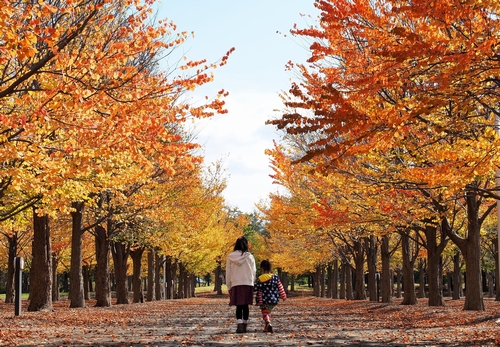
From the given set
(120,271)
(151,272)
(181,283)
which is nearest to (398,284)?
(181,283)

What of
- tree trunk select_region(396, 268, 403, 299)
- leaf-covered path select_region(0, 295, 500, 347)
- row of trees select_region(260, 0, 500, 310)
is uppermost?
row of trees select_region(260, 0, 500, 310)

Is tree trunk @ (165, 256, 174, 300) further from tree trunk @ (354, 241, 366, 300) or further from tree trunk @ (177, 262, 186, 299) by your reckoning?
tree trunk @ (354, 241, 366, 300)

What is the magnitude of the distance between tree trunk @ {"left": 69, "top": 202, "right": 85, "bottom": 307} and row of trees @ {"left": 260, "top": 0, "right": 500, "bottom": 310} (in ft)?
25.0

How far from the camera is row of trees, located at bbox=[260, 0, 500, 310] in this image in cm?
753

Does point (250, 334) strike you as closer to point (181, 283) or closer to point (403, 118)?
point (403, 118)

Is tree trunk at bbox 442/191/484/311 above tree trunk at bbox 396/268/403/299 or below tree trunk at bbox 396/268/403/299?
above

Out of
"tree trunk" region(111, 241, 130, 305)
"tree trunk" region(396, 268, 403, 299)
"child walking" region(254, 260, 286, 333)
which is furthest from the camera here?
"tree trunk" region(396, 268, 403, 299)

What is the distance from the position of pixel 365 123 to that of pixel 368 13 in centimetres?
221

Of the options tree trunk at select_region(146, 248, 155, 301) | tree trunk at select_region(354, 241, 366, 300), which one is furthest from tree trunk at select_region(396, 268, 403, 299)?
tree trunk at select_region(146, 248, 155, 301)

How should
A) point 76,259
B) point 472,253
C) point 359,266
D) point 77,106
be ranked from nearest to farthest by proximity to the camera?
point 77,106
point 472,253
point 76,259
point 359,266

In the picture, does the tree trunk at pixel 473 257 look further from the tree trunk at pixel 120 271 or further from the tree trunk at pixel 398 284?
the tree trunk at pixel 398 284

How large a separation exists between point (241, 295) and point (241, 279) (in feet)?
1.06

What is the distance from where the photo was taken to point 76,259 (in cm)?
2250

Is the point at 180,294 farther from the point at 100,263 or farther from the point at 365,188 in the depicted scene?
the point at 365,188
